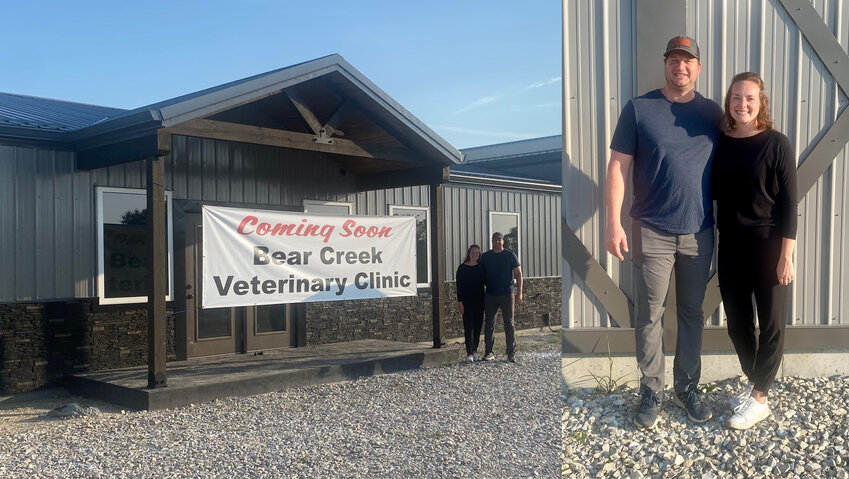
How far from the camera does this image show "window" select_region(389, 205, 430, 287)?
13.2m

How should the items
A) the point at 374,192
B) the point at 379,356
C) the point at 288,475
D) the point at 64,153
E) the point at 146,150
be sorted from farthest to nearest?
the point at 374,192 → the point at 379,356 → the point at 64,153 → the point at 146,150 → the point at 288,475

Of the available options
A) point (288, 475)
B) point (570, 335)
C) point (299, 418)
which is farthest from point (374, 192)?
point (570, 335)

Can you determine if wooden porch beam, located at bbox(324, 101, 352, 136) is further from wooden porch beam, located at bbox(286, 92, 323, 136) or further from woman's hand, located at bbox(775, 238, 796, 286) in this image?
woman's hand, located at bbox(775, 238, 796, 286)

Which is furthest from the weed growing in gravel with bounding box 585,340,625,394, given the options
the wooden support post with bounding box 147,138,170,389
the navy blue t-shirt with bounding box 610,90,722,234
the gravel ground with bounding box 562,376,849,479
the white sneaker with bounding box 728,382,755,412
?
the wooden support post with bounding box 147,138,170,389

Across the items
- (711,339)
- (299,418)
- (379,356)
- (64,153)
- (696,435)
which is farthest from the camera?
(379,356)

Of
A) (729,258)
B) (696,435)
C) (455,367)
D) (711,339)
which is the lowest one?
(455,367)

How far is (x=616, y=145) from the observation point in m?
3.50

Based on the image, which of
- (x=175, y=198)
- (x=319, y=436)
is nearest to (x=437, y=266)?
(x=175, y=198)

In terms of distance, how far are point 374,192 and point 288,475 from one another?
298 inches

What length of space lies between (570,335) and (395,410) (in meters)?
3.64

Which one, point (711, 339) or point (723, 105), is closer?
point (723, 105)

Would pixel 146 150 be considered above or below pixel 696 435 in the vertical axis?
above

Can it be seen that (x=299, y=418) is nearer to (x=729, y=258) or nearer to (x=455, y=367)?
(x=455, y=367)

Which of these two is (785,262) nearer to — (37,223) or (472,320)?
(472,320)
